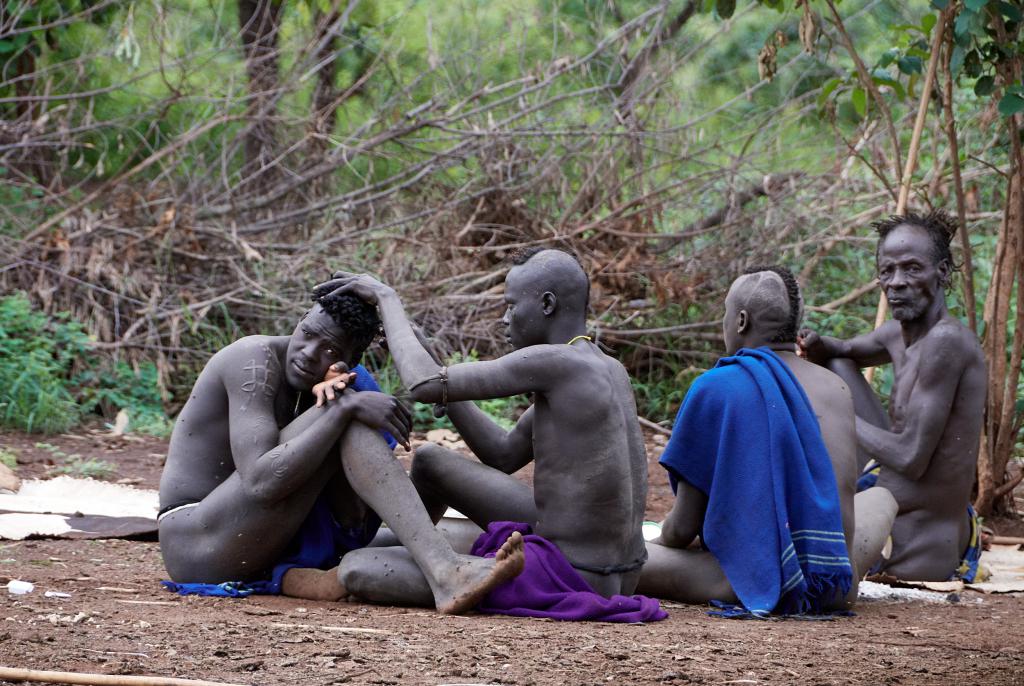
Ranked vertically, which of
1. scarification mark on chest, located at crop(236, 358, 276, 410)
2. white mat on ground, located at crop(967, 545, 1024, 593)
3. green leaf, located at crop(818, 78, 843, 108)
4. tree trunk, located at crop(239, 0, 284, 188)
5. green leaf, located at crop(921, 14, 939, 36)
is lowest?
white mat on ground, located at crop(967, 545, 1024, 593)

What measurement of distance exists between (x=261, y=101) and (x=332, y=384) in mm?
6146

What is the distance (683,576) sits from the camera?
4215 millimetres

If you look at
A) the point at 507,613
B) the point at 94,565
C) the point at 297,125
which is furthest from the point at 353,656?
the point at 297,125

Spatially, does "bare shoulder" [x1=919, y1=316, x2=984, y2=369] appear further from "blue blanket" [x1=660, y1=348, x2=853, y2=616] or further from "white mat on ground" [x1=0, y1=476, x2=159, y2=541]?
"white mat on ground" [x1=0, y1=476, x2=159, y2=541]

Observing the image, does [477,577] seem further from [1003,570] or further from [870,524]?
[1003,570]

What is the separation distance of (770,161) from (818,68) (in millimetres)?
2061

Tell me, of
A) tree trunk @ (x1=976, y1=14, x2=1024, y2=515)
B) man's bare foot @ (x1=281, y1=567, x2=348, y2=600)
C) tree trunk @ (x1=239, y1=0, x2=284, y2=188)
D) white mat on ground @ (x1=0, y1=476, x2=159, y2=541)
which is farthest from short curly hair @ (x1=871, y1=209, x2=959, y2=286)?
tree trunk @ (x1=239, y1=0, x2=284, y2=188)

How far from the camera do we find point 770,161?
9.60 meters

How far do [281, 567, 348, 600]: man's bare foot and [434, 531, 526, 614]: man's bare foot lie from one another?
1.16 feet

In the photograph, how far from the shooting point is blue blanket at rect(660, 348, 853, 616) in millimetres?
3951

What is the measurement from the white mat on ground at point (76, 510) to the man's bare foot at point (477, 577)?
196cm

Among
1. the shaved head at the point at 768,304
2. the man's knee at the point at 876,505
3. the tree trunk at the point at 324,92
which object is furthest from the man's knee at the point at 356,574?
the tree trunk at the point at 324,92

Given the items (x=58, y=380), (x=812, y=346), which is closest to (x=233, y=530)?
(x=812, y=346)

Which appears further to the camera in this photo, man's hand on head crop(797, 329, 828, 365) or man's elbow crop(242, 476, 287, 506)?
man's hand on head crop(797, 329, 828, 365)
